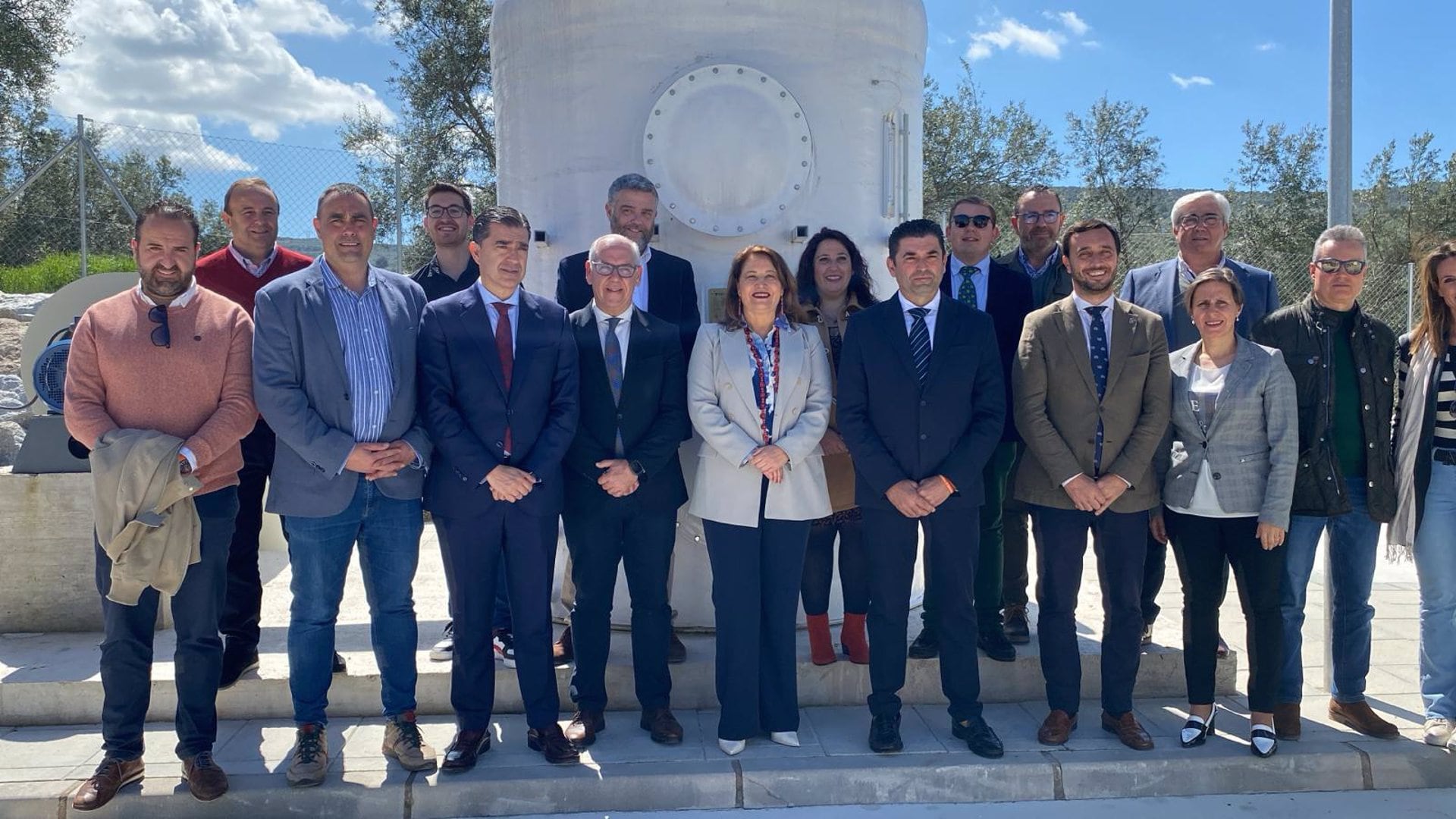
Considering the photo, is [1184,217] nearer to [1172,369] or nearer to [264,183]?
[1172,369]

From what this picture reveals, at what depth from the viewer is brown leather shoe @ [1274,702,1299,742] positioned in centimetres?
391

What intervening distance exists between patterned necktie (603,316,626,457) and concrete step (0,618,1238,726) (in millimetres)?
1176

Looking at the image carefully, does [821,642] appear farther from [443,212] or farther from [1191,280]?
[443,212]

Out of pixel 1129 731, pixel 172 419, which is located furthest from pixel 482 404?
pixel 1129 731

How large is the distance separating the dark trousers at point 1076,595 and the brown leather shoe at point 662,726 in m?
1.46

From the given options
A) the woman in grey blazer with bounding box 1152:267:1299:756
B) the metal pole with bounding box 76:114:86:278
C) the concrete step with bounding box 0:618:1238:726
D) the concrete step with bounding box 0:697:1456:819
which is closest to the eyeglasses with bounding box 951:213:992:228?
the woman in grey blazer with bounding box 1152:267:1299:756

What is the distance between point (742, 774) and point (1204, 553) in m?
1.91

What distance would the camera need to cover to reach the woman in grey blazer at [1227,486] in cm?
367

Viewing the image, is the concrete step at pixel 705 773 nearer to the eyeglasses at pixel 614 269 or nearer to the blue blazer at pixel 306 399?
the blue blazer at pixel 306 399

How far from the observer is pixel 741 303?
3.80 metres

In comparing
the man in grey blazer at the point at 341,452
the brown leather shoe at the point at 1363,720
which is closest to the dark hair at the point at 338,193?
the man in grey blazer at the point at 341,452

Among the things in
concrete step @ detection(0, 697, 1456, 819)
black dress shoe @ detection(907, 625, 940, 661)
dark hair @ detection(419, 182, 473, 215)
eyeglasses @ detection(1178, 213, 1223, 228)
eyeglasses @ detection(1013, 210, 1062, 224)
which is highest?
dark hair @ detection(419, 182, 473, 215)

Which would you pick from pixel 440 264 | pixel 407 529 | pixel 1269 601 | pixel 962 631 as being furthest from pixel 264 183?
pixel 1269 601

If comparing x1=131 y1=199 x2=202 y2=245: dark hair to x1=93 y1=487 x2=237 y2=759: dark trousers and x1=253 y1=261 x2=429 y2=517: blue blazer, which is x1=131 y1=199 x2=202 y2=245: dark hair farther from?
x1=93 y1=487 x2=237 y2=759: dark trousers
